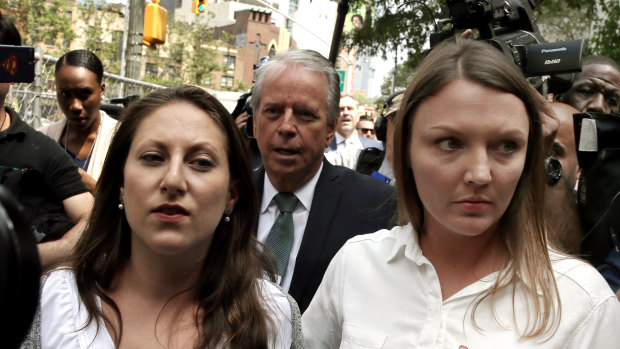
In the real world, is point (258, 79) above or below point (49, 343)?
above

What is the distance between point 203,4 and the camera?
12.9 m

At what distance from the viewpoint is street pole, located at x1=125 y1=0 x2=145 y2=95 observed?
999cm

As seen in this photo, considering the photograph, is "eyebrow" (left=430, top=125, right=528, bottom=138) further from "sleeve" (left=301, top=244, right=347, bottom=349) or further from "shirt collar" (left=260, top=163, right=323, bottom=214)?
"shirt collar" (left=260, top=163, right=323, bottom=214)

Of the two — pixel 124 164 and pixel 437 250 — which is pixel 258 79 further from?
pixel 437 250

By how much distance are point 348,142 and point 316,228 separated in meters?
4.71

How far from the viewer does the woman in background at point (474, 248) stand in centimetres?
155

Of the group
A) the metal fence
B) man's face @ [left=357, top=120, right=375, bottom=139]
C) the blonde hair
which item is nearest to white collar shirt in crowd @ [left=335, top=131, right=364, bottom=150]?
man's face @ [left=357, top=120, right=375, bottom=139]

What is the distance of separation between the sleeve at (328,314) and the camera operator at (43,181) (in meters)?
1.22

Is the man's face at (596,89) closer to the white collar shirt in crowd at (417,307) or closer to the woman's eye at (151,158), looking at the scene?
the white collar shirt in crowd at (417,307)

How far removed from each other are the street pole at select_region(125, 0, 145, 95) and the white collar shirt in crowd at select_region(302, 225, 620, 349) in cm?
893

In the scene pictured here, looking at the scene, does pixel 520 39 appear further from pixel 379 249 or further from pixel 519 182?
pixel 379 249

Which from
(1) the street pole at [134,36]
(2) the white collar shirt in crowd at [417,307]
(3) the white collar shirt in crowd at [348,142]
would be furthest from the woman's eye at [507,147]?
(1) the street pole at [134,36]

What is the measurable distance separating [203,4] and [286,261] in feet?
36.4

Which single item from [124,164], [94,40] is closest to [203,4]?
[124,164]
